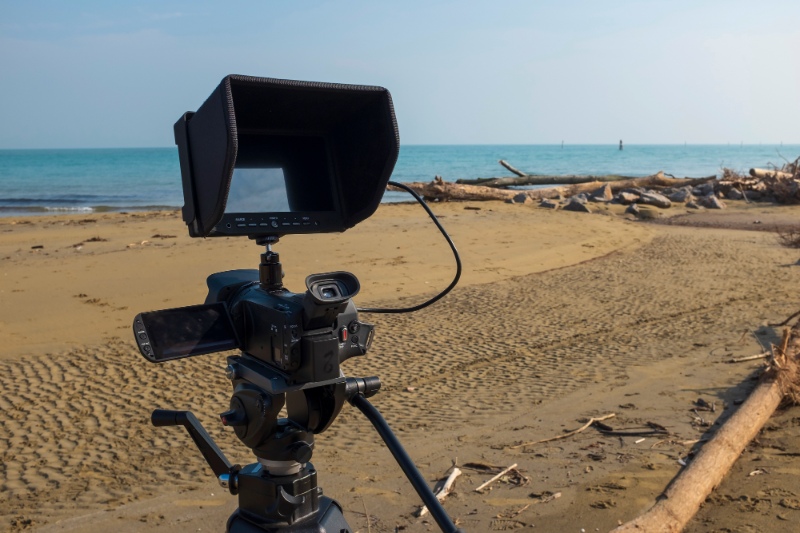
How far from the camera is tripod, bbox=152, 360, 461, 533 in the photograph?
1.82 m

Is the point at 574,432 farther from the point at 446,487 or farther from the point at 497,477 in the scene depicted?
the point at 446,487

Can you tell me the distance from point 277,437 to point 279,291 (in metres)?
0.37

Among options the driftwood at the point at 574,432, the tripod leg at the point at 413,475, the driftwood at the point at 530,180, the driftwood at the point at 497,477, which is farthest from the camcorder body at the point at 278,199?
the driftwood at the point at 530,180

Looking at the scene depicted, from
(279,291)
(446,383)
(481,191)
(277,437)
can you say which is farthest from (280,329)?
(481,191)

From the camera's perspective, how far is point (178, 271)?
9.35 m

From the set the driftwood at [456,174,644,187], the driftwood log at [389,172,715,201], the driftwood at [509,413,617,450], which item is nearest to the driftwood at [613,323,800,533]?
the driftwood at [509,413,617,450]

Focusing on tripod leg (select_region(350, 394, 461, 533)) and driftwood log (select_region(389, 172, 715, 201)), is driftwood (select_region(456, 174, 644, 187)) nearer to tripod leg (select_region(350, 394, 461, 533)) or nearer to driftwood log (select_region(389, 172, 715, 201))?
driftwood log (select_region(389, 172, 715, 201))

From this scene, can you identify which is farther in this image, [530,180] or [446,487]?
[530,180]

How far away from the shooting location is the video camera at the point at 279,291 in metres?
1.70

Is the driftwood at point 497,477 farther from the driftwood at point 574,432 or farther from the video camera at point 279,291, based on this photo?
the video camera at point 279,291

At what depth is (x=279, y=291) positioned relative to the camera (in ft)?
6.15

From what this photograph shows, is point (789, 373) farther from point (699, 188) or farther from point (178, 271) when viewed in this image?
point (699, 188)

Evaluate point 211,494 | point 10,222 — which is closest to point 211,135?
point 211,494

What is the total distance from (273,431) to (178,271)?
25.7ft
